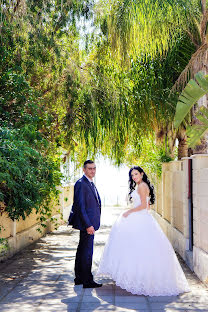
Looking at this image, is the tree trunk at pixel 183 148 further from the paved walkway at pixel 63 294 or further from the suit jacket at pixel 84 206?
the suit jacket at pixel 84 206

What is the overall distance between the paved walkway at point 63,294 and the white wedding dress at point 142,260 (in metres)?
0.16

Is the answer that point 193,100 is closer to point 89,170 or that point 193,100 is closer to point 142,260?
point 89,170

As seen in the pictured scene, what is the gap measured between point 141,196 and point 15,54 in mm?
4668

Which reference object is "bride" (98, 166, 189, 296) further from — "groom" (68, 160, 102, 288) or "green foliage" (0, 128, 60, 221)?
"green foliage" (0, 128, 60, 221)

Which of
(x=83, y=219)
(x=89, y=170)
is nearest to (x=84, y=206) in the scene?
(x=83, y=219)

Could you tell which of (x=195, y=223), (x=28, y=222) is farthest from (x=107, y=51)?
(x=195, y=223)

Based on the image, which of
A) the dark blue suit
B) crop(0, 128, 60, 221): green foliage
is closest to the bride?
the dark blue suit

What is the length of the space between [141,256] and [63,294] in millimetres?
1214

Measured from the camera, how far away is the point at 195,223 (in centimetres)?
884

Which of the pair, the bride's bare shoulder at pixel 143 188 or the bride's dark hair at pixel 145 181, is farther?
the bride's dark hair at pixel 145 181

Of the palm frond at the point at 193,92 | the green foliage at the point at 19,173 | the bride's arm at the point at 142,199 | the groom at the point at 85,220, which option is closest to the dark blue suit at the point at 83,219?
the groom at the point at 85,220

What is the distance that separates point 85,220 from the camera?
7316 mm

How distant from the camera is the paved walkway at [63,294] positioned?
6.13 metres

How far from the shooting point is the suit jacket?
7.42 metres
